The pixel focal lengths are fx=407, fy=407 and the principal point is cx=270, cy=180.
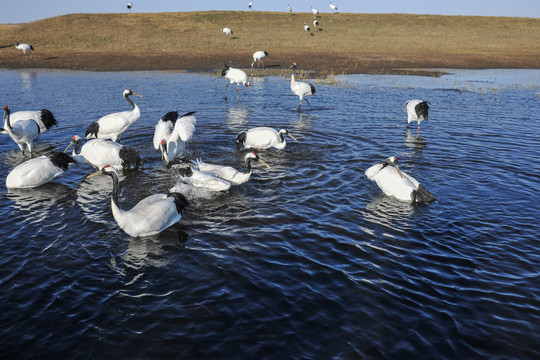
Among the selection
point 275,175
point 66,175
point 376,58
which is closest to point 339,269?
point 275,175

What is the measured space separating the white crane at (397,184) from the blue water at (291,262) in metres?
0.26

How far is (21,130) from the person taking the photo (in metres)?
12.8

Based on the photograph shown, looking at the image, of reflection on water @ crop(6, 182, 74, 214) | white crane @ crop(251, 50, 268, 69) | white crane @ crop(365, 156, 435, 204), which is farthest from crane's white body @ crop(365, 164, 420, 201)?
white crane @ crop(251, 50, 268, 69)

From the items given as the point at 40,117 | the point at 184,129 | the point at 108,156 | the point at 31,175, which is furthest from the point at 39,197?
the point at 40,117

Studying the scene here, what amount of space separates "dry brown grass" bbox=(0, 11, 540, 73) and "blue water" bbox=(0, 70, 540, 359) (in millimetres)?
26210

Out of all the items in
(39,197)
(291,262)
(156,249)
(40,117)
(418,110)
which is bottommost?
(291,262)

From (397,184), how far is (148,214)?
571cm

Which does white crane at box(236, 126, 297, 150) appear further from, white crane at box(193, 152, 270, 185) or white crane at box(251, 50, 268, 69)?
white crane at box(251, 50, 268, 69)

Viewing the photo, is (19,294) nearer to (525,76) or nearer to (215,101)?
(215,101)

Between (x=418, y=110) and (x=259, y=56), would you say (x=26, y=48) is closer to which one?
(x=259, y=56)

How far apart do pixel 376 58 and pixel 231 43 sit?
18.4 metres

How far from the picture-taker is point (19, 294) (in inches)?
243

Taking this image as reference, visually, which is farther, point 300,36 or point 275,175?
point 300,36

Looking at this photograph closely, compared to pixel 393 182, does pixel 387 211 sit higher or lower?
lower
